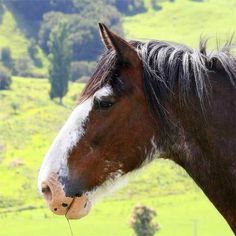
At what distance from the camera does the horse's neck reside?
13.0 feet

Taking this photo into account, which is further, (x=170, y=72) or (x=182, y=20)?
(x=182, y=20)

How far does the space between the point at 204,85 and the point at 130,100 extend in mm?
353

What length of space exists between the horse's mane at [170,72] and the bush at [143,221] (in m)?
24.7

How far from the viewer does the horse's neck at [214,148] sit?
3.95m

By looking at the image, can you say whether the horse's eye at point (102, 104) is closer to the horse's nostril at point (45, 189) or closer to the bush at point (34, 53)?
the horse's nostril at point (45, 189)

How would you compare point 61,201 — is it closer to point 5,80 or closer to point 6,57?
point 5,80

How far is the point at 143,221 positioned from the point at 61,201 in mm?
25588

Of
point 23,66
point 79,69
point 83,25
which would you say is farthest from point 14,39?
point 79,69

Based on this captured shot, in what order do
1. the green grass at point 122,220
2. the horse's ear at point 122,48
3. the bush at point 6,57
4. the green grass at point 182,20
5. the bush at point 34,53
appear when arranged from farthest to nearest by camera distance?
1. the bush at point 34,53
2. the green grass at point 182,20
3. the bush at point 6,57
4. the green grass at point 122,220
5. the horse's ear at point 122,48

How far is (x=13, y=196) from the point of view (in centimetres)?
5725

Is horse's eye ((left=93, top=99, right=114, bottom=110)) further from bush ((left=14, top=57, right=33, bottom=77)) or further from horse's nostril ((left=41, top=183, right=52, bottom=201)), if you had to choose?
bush ((left=14, top=57, right=33, bottom=77))

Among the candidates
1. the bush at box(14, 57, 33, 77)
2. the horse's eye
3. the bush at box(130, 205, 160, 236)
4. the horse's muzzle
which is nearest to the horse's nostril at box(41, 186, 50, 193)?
the horse's muzzle

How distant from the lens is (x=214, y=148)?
3.96 meters

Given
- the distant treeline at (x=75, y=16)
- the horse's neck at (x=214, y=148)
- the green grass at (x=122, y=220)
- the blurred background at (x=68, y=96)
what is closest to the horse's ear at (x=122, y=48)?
the horse's neck at (x=214, y=148)
